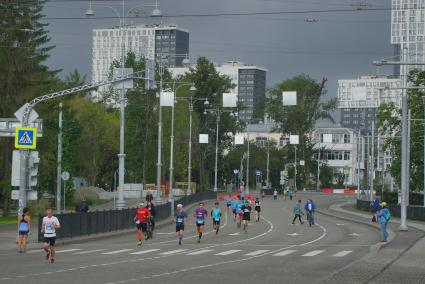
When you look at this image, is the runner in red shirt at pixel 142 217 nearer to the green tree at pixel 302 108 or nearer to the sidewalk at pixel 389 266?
the sidewalk at pixel 389 266

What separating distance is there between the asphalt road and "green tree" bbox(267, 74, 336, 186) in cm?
10421

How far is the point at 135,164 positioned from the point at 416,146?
133ft

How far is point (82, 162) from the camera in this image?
109 meters

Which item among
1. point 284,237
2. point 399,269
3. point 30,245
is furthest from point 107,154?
point 399,269

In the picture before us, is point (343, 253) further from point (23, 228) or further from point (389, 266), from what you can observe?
A: point (23, 228)

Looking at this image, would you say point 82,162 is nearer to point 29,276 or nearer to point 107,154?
point 107,154

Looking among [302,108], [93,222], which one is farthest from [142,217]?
[302,108]

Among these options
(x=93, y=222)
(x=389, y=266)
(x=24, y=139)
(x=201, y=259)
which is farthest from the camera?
(x=93, y=222)

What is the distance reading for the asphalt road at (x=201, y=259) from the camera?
23.2 m

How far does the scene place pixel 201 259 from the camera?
30.9m

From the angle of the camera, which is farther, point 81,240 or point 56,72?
point 56,72

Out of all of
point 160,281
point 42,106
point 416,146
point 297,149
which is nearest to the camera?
point 160,281

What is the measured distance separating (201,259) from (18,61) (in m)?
36.3

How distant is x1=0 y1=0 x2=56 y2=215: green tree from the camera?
2436 inches
